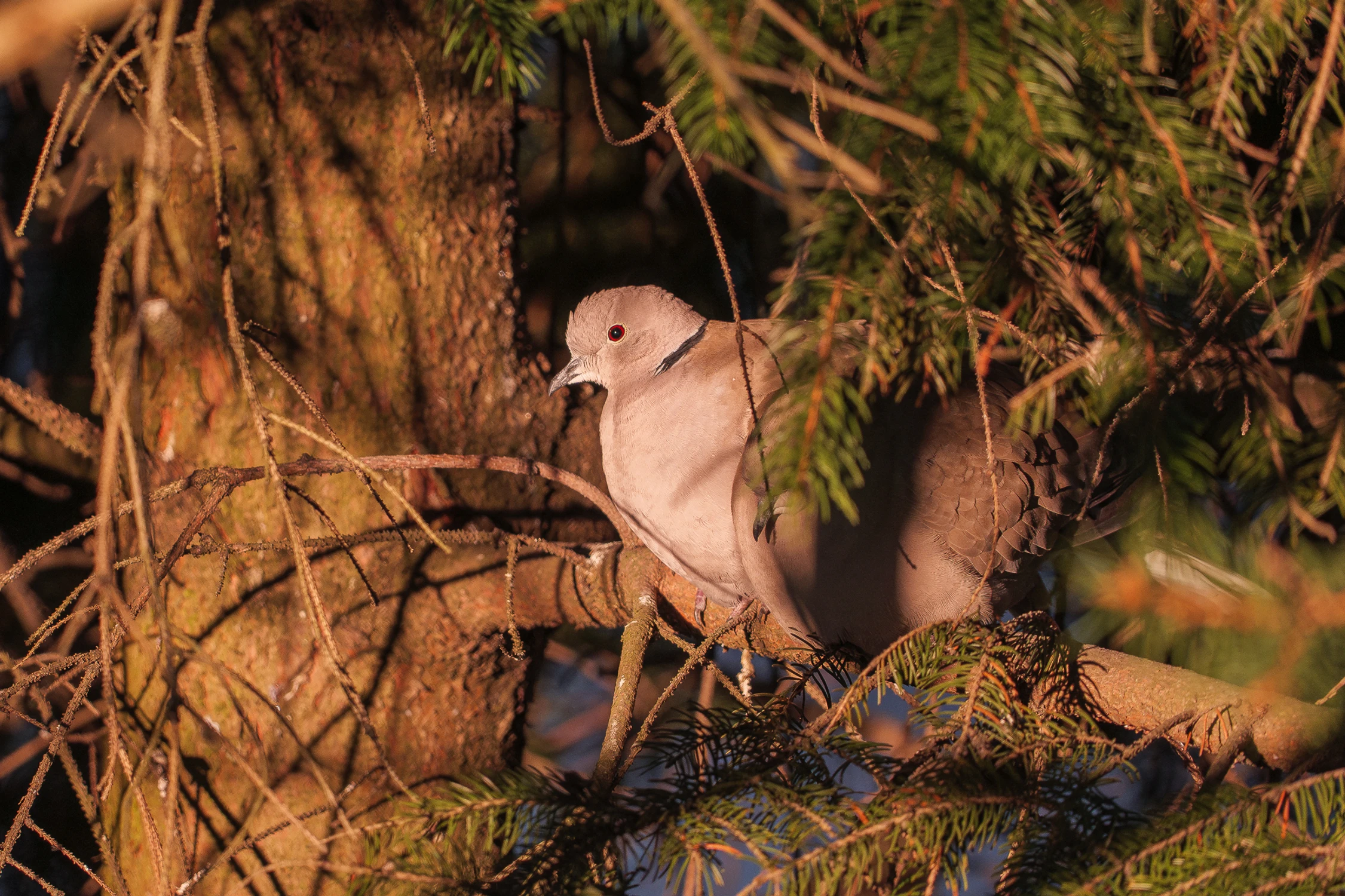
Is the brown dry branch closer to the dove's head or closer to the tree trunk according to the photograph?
the dove's head

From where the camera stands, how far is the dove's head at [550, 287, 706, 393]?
2.03 metres

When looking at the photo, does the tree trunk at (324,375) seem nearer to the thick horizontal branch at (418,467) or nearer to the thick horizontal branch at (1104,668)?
the thick horizontal branch at (1104,668)

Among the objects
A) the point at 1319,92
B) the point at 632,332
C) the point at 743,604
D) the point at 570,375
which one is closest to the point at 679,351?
the point at 632,332

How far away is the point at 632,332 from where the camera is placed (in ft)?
6.73

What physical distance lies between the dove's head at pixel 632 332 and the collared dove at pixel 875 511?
0.20 meters

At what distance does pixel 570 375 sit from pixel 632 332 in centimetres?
20

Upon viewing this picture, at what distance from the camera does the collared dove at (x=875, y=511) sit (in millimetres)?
1645

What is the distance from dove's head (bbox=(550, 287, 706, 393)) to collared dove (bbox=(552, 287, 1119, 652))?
20cm

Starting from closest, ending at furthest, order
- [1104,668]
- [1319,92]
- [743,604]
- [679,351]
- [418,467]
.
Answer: [1319,92], [1104,668], [418,467], [743,604], [679,351]

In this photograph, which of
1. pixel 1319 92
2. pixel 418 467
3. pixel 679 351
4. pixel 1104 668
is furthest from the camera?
pixel 679 351

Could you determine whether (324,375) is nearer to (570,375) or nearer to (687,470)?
(570,375)

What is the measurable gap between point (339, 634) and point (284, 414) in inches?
20.9

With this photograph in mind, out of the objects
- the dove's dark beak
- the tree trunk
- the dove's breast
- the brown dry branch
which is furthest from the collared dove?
the brown dry branch

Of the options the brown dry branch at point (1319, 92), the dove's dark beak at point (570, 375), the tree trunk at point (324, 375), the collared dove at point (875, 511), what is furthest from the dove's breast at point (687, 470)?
the brown dry branch at point (1319, 92)
